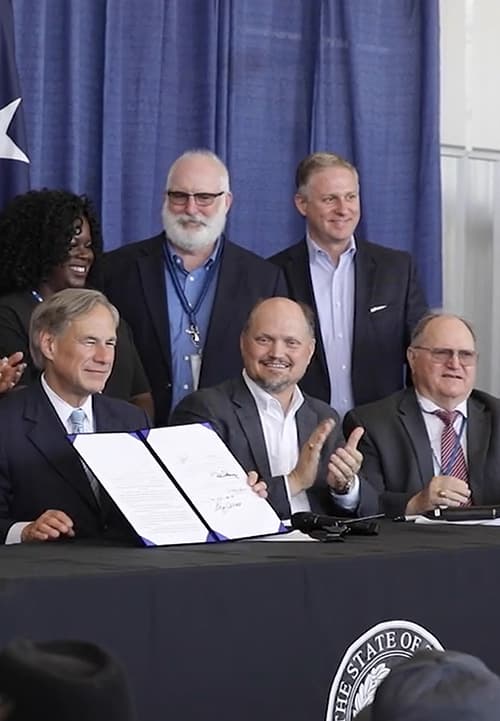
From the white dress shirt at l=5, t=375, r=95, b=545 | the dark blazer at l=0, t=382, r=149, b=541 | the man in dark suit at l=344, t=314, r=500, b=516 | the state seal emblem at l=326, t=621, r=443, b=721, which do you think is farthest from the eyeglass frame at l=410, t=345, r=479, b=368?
the state seal emblem at l=326, t=621, r=443, b=721

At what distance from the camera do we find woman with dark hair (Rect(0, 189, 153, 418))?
150 inches

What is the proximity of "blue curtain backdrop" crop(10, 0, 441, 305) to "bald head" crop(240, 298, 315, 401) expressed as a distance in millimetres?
1448

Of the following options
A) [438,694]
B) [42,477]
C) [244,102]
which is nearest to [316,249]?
[244,102]

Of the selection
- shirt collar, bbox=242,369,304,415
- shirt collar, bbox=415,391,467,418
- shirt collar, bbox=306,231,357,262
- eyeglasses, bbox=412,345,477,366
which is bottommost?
shirt collar, bbox=415,391,467,418

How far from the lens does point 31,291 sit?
3838mm

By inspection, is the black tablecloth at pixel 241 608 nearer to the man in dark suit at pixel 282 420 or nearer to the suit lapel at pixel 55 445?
the suit lapel at pixel 55 445

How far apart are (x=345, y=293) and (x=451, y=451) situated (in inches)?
32.1

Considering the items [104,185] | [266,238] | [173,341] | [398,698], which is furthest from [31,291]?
[398,698]

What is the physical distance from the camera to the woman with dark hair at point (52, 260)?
3.81 m

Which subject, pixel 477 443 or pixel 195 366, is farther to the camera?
pixel 195 366

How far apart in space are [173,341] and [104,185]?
3.50 ft

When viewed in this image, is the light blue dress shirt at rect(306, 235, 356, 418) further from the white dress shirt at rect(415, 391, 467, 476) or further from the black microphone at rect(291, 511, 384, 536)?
the black microphone at rect(291, 511, 384, 536)

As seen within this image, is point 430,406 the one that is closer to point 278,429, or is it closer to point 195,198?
point 278,429

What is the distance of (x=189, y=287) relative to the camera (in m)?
4.13
